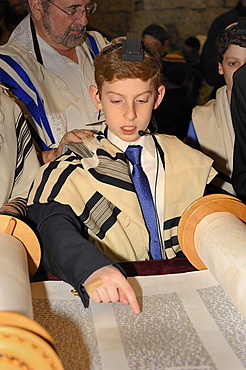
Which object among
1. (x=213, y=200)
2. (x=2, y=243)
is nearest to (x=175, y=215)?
(x=213, y=200)

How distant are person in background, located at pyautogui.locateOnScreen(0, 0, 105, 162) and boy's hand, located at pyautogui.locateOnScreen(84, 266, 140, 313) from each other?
3.32 ft

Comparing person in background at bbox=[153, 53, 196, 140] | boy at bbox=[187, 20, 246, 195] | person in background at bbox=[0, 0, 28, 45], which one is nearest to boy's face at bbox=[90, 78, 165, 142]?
boy at bbox=[187, 20, 246, 195]

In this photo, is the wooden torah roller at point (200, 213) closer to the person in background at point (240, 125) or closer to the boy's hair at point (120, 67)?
the boy's hair at point (120, 67)

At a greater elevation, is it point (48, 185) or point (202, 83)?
point (48, 185)

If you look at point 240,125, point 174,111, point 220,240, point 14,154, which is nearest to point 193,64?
point 174,111

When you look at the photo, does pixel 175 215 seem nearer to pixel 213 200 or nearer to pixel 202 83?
pixel 213 200

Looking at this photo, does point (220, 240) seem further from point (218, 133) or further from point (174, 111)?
point (174, 111)

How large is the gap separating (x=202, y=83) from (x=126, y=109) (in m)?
3.64

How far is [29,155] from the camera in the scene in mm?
1764

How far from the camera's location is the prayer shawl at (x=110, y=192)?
1400 millimetres

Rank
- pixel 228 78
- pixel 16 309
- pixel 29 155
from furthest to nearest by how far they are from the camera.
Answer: pixel 228 78 < pixel 29 155 < pixel 16 309

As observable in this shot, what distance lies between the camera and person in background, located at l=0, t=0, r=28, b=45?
137 inches

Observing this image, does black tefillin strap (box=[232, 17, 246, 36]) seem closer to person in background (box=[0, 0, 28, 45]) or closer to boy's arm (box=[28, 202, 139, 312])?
boy's arm (box=[28, 202, 139, 312])

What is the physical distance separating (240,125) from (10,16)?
2113mm
